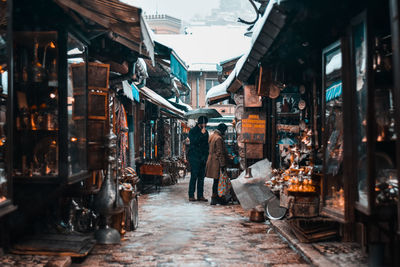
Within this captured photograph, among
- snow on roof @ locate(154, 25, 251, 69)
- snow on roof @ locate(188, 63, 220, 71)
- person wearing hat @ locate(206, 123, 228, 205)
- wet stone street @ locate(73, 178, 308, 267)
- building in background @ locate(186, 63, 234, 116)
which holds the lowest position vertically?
wet stone street @ locate(73, 178, 308, 267)

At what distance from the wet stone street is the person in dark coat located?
84.0 inches

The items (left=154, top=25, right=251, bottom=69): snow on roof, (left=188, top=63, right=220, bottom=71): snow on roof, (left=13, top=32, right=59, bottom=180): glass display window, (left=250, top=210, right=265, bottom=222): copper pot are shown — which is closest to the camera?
(left=13, top=32, right=59, bottom=180): glass display window

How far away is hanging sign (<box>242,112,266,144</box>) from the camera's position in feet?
38.9

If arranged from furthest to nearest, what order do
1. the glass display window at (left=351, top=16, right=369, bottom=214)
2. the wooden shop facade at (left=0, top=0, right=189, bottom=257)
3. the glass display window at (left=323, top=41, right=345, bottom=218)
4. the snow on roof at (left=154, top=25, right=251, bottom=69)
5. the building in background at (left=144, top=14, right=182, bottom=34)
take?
1. the building in background at (left=144, top=14, right=182, bottom=34)
2. the snow on roof at (left=154, top=25, right=251, bottom=69)
3. the wooden shop facade at (left=0, top=0, right=189, bottom=257)
4. the glass display window at (left=323, top=41, right=345, bottom=218)
5. the glass display window at (left=351, top=16, right=369, bottom=214)

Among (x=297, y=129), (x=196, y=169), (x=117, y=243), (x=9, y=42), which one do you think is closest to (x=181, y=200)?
(x=196, y=169)

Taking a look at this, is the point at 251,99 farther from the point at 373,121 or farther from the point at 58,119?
the point at 373,121

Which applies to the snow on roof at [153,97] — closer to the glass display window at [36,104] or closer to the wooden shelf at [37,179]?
the glass display window at [36,104]

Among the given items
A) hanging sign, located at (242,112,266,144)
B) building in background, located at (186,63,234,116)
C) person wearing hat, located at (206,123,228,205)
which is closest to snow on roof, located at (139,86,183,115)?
person wearing hat, located at (206,123,228,205)

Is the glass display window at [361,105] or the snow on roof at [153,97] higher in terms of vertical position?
the snow on roof at [153,97]

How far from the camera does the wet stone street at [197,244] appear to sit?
19.8 feet

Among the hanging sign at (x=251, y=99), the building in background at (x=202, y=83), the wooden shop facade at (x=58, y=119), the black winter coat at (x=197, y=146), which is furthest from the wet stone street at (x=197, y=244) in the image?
the building in background at (x=202, y=83)

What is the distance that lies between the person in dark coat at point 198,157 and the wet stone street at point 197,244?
2.13m

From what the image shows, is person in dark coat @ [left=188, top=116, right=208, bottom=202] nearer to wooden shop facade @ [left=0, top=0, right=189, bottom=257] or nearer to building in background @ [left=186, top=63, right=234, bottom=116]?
wooden shop facade @ [left=0, top=0, right=189, bottom=257]

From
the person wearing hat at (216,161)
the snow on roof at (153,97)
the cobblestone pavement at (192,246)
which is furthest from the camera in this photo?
the snow on roof at (153,97)
